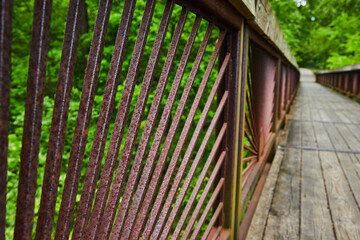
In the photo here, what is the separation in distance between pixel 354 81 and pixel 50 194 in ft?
41.0

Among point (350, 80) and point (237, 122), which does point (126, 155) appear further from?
point (350, 80)

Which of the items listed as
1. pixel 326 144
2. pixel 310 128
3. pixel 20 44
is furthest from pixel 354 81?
pixel 20 44

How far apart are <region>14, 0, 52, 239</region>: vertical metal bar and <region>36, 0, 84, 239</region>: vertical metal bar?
44 millimetres

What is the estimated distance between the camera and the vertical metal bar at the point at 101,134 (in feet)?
2.28

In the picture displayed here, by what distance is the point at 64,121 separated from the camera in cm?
58

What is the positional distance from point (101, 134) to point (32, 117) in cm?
21

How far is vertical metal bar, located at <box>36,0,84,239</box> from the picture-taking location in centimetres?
57

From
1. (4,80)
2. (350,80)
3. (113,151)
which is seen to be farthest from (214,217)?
(350,80)

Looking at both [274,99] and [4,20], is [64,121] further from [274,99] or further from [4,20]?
[274,99]

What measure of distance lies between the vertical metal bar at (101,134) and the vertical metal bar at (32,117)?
0.57 feet

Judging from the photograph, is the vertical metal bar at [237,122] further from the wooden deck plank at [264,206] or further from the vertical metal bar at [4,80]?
the vertical metal bar at [4,80]

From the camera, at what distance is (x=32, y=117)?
0.51 meters

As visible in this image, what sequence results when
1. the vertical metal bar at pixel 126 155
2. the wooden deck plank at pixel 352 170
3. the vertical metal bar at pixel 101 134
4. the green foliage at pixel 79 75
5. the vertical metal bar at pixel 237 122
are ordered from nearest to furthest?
the vertical metal bar at pixel 101 134 → the vertical metal bar at pixel 126 155 → the vertical metal bar at pixel 237 122 → the wooden deck plank at pixel 352 170 → the green foliage at pixel 79 75

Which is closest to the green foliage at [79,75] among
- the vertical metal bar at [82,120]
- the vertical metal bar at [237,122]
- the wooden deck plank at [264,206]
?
the wooden deck plank at [264,206]
